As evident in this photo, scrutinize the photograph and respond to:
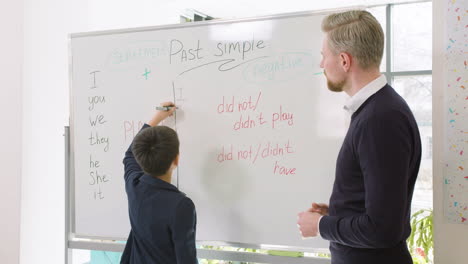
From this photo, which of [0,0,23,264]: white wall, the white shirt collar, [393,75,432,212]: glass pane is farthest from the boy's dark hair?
[393,75,432,212]: glass pane

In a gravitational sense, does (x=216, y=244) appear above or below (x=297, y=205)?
below

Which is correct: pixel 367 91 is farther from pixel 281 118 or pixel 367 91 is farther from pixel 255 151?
pixel 255 151

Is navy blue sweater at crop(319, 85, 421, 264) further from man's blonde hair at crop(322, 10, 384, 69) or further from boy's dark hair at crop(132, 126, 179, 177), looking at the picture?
boy's dark hair at crop(132, 126, 179, 177)

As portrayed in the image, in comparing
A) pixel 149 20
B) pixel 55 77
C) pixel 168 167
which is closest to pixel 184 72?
pixel 168 167

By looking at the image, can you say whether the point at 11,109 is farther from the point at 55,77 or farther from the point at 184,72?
the point at 184,72

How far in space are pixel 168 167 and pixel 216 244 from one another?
47 centimetres

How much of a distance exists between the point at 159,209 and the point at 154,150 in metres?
0.23

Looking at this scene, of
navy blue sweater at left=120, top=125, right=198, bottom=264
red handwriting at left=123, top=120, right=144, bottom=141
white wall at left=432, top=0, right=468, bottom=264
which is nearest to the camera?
navy blue sweater at left=120, top=125, right=198, bottom=264

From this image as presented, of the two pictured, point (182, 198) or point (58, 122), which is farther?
point (58, 122)

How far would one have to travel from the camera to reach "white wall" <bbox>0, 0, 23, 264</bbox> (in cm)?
247

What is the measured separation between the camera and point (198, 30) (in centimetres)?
175

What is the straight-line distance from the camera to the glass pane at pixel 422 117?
4066mm

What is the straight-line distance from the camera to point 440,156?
5.03 feet

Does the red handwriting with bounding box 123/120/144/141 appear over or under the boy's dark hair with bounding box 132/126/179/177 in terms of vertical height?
over
